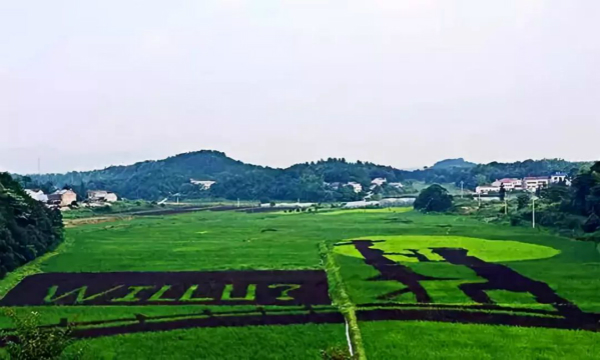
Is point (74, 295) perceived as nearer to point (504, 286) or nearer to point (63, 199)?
point (504, 286)

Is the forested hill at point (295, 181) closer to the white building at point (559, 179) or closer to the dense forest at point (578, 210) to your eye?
the white building at point (559, 179)

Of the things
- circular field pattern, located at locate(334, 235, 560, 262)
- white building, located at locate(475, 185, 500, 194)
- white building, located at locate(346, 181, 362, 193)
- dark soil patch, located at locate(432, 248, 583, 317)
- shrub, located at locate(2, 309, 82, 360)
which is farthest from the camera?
white building, located at locate(346, 181, 362, 193)

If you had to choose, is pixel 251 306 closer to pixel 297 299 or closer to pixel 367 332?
pixel 297 299

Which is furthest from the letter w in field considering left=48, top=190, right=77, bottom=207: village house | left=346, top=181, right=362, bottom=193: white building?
left=346, top=181, right=362, bottom=193: white building

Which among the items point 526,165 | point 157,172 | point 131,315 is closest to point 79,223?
point 131,315

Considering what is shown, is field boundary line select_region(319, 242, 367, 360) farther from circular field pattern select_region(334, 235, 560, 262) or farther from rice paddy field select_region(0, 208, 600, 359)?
circular field pattern select_region(334, 235, 560, 262)

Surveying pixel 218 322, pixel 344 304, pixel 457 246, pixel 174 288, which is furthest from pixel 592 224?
pixel 218 322

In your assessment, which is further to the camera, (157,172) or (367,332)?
(157,172)
